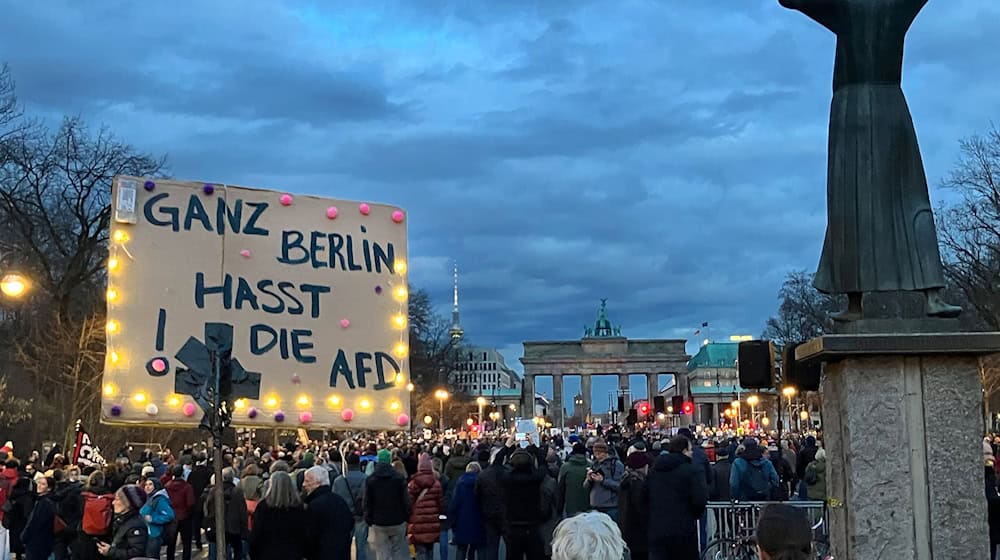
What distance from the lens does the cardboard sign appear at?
25.5 ft

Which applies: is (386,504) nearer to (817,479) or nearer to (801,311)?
(817,479)

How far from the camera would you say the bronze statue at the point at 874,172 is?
7.08 metres

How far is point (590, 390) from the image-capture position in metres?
126

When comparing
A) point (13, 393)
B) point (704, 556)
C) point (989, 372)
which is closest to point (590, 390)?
point (989, 372)

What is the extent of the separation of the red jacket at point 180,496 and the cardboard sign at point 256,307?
9.15 m

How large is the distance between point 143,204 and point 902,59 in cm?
554

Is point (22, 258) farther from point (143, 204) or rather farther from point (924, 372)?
point (924, 372)

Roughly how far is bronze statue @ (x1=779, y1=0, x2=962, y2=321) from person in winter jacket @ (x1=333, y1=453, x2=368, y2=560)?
8.91 metres

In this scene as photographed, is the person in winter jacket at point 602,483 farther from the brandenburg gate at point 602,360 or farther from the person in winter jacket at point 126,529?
the brandenburg gate at point 602,360

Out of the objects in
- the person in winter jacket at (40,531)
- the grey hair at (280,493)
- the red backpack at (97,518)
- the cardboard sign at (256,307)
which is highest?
the cardboard sign at (256,307)

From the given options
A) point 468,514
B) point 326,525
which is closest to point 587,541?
point 326,525

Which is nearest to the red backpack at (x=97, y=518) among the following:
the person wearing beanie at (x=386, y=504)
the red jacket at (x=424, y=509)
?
the person wearing beanie at (x=386, y=504)

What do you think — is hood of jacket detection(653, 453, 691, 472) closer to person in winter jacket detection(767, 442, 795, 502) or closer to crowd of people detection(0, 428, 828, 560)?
crowd of people detection(0, 428, 828, 560)

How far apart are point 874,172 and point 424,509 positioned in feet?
29.8
